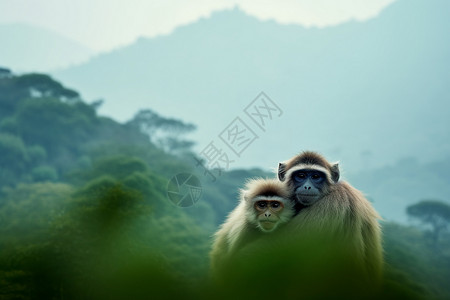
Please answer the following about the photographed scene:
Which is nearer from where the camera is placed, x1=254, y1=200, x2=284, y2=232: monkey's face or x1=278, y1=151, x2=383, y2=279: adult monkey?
x1=278, y1=151, x2=383, y2=279: adult monkey

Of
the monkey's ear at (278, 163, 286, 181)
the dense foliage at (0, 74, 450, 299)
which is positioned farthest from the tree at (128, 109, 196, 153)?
the monkey's ear at (278, 163, 286, 181)

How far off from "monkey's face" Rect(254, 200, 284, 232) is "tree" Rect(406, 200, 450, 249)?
239 ft

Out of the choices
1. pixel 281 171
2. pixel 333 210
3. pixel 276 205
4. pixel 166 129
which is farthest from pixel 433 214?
pixel 333 210

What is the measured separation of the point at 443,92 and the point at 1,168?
173 meters

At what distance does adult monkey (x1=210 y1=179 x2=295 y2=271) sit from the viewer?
14.4ft

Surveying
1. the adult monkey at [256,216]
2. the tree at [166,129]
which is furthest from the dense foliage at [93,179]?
the adult monkey at [256,216]

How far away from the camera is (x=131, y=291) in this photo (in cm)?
168

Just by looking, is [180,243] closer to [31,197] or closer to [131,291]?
[31,197]

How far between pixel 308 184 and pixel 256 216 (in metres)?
0.53

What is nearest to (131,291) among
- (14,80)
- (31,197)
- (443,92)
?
(31,197)

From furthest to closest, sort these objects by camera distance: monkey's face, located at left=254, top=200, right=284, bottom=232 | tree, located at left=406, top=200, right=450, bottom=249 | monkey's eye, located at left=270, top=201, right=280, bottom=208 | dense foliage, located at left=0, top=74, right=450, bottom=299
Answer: tree, located at left=406, top=200, right=450, bottom=249 < dense foliage, located at left=0, top=74, right=450, bottom=299 < monkey's eye, located at left=270, top=201, right=280, bottom=208 < monkey's face, located at left=254, top=200, right=284, bottom=232

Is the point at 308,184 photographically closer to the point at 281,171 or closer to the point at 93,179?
the point at 281,171

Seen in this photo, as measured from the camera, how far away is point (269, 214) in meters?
4.31

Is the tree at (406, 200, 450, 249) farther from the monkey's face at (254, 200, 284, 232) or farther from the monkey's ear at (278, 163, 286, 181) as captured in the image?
the monkey's face at (254, 200, 284, 232)
